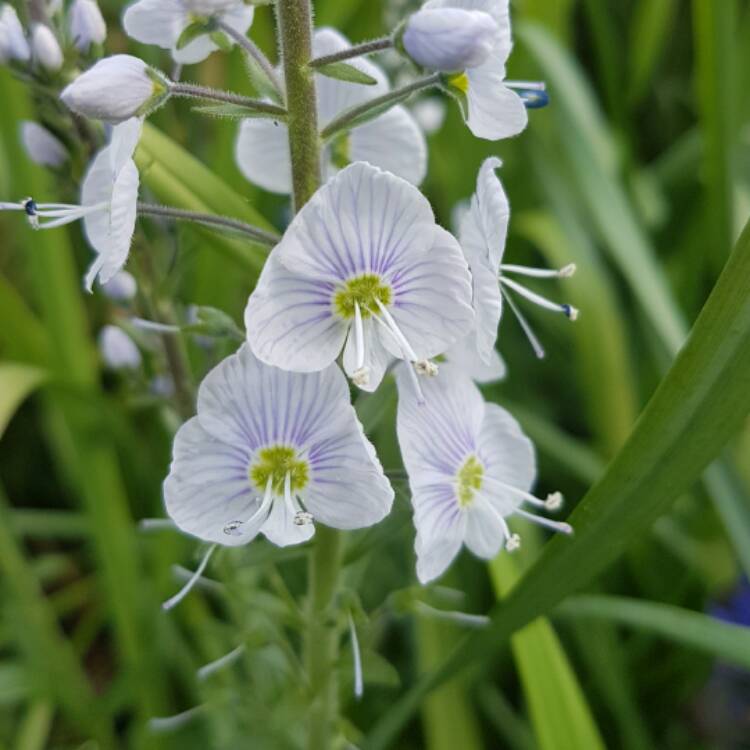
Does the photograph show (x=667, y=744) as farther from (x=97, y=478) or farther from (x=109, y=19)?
(x=109, y=19)

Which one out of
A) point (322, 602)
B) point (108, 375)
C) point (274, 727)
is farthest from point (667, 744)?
point (108, 375)

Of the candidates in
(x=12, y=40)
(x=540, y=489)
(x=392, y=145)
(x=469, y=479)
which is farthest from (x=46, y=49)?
(x=540, y=489)

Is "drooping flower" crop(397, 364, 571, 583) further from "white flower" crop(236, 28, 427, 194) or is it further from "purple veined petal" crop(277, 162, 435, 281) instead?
"white flower" crop(236, 28, 427, 194)

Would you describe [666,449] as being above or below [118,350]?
above

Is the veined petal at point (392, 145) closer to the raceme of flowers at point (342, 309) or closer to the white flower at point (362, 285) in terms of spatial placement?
the raceme of flowers at point (342, 309)

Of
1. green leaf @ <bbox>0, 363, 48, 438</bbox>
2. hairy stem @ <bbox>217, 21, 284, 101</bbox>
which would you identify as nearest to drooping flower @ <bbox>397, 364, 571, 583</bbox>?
hairy stem @ <bbox>217, 21, 284, 101</bbox>

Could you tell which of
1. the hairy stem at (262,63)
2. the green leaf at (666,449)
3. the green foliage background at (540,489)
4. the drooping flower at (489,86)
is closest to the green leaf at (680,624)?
the green foliage background at (540,489)

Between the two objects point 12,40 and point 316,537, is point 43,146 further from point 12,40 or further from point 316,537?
point 316,537
